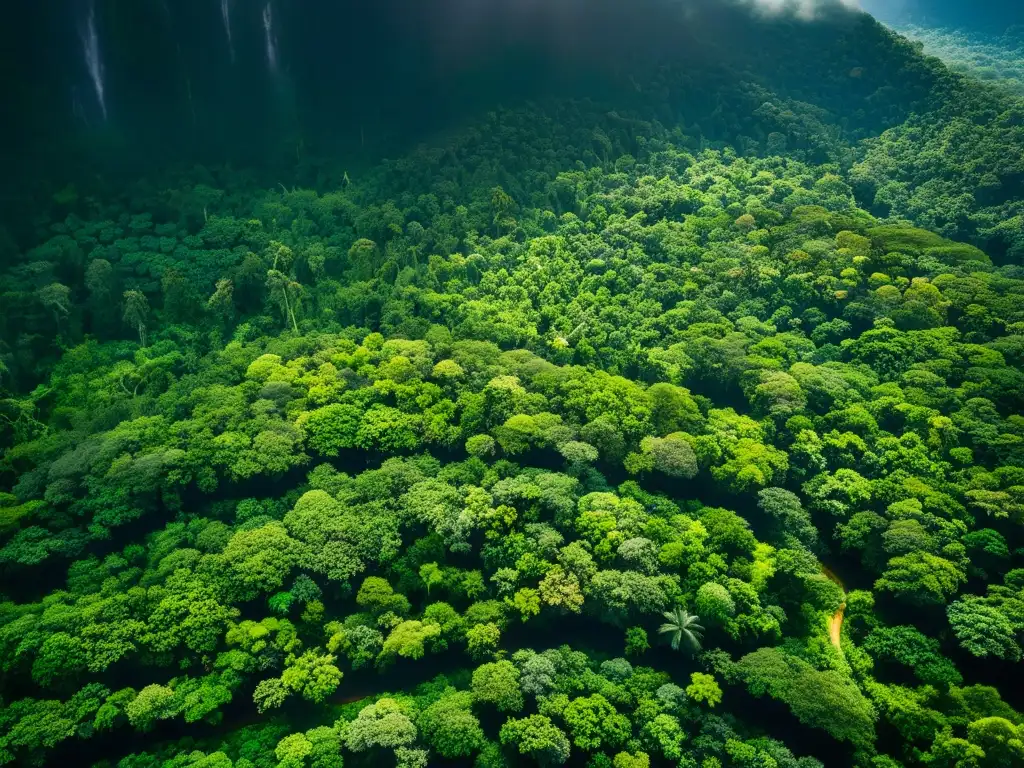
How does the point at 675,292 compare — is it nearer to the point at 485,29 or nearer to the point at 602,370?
the point at 602,370

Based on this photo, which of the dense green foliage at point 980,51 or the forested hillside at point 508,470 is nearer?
the forested hillside at point 508,470

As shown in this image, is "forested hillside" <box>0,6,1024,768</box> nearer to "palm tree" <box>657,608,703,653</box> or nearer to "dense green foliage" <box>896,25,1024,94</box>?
"palm tree" <box>657,608,703,653</box>

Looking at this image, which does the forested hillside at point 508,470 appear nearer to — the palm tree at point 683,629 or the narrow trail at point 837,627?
the palm tree at point 683,629

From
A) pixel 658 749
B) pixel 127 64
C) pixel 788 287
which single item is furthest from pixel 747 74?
pixel 658 749

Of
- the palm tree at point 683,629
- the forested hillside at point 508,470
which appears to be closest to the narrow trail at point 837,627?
the forested hillside at point 508,470

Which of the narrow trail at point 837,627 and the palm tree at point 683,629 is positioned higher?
the palm tree at point 683,629
